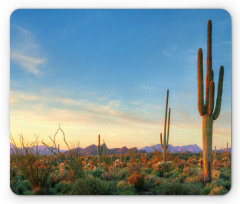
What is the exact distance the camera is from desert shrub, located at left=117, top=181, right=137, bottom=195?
236 inches

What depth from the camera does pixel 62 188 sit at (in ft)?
20.2

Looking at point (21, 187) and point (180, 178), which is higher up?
point (180, 178)

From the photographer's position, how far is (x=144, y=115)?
665 centimetres

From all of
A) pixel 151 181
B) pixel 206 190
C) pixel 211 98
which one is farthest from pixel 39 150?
pixel 211 98

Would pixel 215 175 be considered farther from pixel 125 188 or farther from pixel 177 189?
pixel 125 188

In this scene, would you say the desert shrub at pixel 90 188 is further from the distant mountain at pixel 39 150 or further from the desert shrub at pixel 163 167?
the desert shrub at pixel 163 167

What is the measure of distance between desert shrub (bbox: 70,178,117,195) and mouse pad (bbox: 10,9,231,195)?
25 cm

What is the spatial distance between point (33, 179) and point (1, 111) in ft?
5.74

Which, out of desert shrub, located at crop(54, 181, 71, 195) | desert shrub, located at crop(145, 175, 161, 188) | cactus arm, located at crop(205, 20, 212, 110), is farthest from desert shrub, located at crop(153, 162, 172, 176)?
desert shrub, located at crop(54, 181, 71, 195)

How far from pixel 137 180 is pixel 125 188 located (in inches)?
14.8

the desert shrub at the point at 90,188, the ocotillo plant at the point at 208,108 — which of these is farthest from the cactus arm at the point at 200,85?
the desert shrub at the point at 90,188

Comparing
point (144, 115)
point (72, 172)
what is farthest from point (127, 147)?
point (72, 172)

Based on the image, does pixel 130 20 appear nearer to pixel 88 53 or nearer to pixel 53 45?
pixel 88 53

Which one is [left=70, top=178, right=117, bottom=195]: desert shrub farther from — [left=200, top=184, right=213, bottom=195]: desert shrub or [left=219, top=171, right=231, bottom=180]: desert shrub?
[left=219, top=171, right=231, bottom=180]: desert shrub
